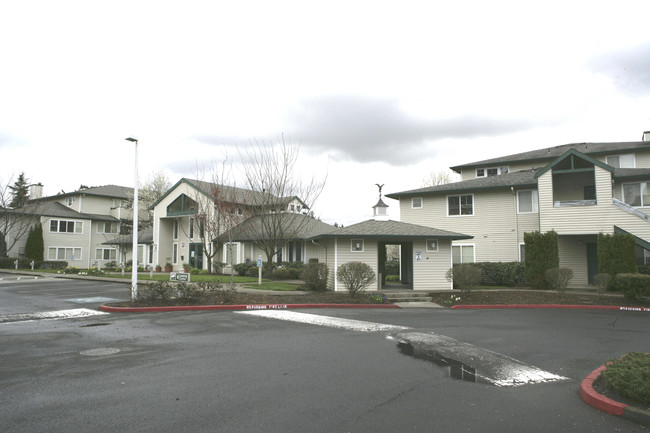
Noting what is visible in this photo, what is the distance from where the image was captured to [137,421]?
4.95 m

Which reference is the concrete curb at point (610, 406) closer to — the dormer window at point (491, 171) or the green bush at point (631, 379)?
the green bush at point (631, 379)

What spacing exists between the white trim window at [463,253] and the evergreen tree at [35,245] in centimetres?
4350

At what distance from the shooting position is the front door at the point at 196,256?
132 ft

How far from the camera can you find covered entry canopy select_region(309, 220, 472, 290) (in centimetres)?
2133

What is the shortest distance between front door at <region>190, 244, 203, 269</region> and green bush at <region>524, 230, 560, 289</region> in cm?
2790

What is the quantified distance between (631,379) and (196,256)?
38.6 metres

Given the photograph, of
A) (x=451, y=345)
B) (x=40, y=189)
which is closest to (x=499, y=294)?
(x=451, y=345)

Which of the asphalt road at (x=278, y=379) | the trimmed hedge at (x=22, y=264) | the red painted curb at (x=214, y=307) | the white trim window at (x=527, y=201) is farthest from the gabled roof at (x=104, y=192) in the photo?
the white trim window at (x=527, y=201)

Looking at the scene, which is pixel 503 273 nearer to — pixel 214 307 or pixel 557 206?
pixel 557 206

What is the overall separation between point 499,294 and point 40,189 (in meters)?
59.9

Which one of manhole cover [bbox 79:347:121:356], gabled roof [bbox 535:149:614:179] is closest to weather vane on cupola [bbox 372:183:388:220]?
gabled roof [bbox 535:149:614:179]

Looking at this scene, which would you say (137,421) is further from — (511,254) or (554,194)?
(554,194)

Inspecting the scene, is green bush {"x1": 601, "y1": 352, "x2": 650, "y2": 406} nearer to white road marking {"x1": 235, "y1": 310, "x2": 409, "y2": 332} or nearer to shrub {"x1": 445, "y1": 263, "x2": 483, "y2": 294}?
white road marking {"x1": 235, "y1": 310, "x2": 409, "y2": 332}

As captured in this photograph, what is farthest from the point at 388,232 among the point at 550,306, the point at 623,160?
the point at 623,160
